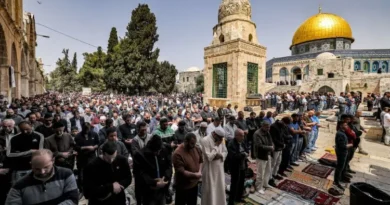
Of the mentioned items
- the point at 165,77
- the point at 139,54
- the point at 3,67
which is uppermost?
the point at 139,54

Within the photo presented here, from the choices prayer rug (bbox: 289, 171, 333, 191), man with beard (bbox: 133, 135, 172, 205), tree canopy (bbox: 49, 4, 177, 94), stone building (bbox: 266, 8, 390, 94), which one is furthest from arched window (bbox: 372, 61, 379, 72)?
man with beard (bbox: 133, 135, 172, 205)

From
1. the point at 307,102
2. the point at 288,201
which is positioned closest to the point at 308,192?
the point at 288,201

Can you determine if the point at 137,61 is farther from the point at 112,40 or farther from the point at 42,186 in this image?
the point at 42,186

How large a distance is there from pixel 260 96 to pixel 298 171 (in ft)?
36.9

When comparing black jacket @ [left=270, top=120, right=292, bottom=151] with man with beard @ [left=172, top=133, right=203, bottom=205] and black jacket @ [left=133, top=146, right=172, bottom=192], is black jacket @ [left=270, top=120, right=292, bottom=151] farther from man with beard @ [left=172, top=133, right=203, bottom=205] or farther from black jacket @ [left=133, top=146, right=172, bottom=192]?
black jacket @ [left=133, top=146, right=172, bottom=192]

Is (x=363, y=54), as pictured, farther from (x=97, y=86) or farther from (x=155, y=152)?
(x=97, y=86)

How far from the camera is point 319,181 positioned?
17.0 ft

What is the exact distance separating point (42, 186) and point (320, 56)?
38.6 meters

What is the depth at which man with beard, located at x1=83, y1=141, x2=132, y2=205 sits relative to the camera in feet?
8.22

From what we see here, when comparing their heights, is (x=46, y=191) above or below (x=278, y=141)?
above

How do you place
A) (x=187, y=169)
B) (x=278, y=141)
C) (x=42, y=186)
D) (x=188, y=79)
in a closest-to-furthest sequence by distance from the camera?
1. (x=42, y=186)
2. (x=187, y=169)
3. (x=278, y=141)
4. (x=188, y=79)

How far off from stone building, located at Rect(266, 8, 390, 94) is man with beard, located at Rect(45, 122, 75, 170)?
30.6 m

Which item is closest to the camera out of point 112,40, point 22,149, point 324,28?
point 22,149

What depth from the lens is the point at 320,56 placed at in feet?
107
